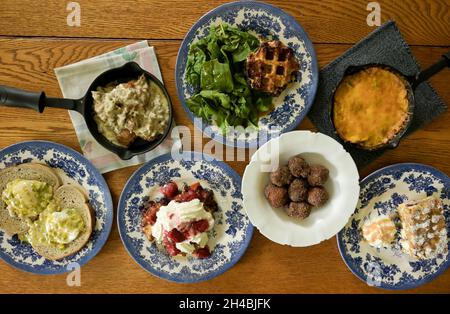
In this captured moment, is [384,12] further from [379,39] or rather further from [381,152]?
[381,152]

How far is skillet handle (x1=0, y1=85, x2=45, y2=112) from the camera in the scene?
1.72 meters

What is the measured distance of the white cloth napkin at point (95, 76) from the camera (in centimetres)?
191

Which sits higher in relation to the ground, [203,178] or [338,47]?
[338,47]

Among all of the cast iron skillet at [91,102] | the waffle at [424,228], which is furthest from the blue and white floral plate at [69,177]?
the waffle at [424,228]

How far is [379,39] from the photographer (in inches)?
75.0

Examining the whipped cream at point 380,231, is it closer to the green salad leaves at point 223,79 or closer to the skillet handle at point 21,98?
the green salad leaves at point 223,79

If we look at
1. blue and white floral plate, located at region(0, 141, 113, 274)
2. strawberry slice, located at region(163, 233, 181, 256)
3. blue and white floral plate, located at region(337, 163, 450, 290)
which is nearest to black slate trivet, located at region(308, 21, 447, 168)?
blue and white floral plate, located at region(337, 163, 450, 290)

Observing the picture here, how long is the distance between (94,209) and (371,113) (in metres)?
1.21

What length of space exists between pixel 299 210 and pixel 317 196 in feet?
0.29

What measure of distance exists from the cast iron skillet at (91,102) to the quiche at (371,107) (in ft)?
2.20

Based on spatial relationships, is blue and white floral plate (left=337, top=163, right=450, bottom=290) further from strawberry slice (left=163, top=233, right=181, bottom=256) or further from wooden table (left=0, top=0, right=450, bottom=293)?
strawberry slice (left=163, top=233, right=181, bottom=256)

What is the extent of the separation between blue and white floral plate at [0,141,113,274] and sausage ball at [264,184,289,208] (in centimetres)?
67

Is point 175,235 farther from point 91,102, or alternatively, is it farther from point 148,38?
point 148,38

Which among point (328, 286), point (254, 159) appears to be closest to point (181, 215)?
point (254, 159)
